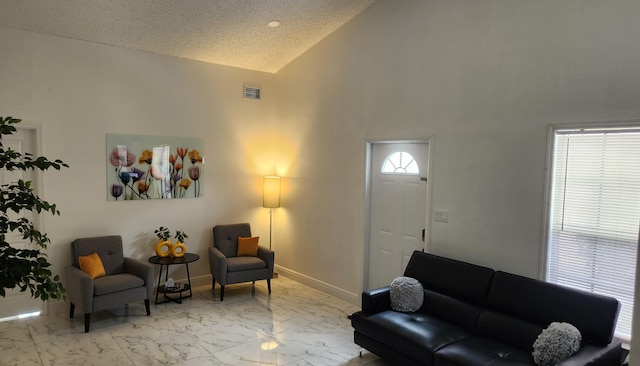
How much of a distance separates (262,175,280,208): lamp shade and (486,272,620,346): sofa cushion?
3467 millimetres

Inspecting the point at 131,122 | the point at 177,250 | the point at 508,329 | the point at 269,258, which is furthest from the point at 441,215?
the point at 131,122

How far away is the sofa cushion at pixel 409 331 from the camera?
2979 millimetres

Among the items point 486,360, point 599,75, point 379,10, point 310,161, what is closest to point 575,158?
point 599,75

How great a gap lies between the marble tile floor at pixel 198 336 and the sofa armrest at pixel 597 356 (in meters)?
1.54

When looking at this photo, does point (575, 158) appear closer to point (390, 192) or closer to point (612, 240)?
point (612, 240)

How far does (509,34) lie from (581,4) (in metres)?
0.56

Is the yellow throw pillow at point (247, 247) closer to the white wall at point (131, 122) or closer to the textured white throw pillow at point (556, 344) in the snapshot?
the white wall at point (131, 122)

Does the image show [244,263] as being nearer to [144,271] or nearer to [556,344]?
[144,271]

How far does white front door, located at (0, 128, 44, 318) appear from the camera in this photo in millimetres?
4125

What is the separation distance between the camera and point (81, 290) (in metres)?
3.86

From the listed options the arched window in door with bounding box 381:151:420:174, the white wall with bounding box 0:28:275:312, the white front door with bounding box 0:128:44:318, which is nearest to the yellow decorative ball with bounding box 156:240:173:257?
the white wall with bounding box 0:28:275:312

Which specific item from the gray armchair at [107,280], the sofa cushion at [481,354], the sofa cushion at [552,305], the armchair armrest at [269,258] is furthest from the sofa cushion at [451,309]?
the gray armchair at [107,280]

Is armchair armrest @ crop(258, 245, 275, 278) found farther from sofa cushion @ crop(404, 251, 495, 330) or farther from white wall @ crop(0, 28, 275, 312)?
sofa cushion @ crop(404, 251, 495, 330)

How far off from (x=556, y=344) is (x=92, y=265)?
14.4 ft
